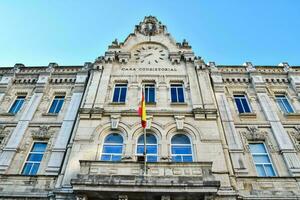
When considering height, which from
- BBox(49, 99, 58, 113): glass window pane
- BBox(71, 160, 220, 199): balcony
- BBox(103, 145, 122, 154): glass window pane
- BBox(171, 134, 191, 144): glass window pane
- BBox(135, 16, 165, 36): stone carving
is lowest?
BBox(71, 160, 220, 199): balcony

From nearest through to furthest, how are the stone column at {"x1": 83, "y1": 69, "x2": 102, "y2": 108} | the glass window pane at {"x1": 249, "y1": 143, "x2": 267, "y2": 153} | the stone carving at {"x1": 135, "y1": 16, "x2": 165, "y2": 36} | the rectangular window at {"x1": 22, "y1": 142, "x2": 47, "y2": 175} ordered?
1. the rectangular window at {"x1": 22, "y1": 142, "x2": 47, "y2": 175}
2. the glass window pane at {"x1": 249, "y1": 143, "x2": 267, "y2": 153}
3. the stone column at {"x1": 83, "y1": 69, "x2": 102, "y2": 108}
4. the stone carving at {"x1": 135, "y1": 16, "x2": 165, "y2": 36}

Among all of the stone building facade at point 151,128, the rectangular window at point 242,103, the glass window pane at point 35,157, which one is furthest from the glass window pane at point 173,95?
the glass window pane at point 35,157

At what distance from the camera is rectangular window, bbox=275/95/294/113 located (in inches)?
778

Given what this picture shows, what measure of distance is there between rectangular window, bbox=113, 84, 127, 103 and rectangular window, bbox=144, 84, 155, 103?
1.54m

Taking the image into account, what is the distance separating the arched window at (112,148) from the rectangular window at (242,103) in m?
9.21

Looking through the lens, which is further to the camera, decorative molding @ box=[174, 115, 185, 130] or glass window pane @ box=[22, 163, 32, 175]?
decorative molding @ box=[174, 115, 185, 130]

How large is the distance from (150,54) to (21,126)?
11.3m

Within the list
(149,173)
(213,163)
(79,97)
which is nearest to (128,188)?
(149,173)

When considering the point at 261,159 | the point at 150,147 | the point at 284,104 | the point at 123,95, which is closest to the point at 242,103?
the point at 284,104

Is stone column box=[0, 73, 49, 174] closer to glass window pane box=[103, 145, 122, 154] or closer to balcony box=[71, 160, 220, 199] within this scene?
glass window pane box=[103, 145, 122, 154]

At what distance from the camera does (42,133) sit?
687 inches

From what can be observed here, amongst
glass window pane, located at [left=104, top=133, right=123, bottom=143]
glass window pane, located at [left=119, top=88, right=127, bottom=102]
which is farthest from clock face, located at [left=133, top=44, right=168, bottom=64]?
glass window pane, located at [left=104, top=133, right=123, bottom=143]

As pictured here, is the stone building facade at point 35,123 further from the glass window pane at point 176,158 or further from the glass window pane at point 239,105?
the glass window pane at point 239,105

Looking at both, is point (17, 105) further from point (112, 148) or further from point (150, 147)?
point (150, 147)
